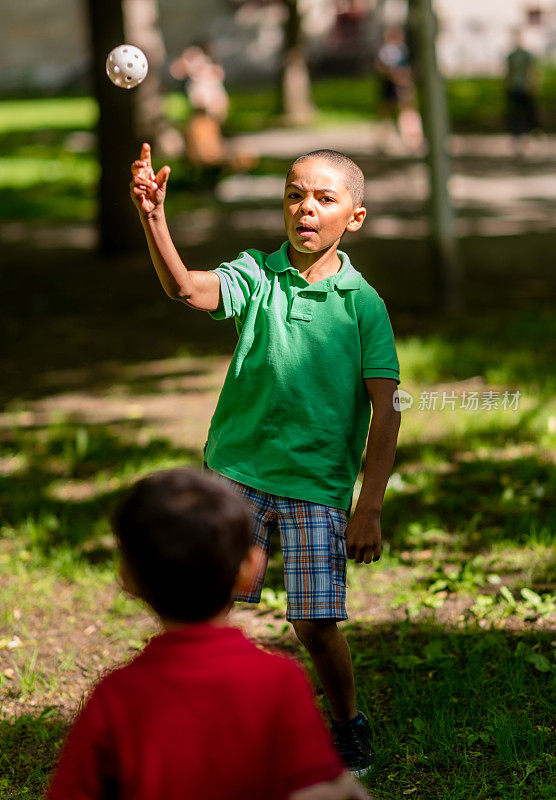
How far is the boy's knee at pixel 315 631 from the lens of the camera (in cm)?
286

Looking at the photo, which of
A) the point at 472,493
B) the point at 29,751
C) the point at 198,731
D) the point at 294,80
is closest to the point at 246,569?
the point at 198,731

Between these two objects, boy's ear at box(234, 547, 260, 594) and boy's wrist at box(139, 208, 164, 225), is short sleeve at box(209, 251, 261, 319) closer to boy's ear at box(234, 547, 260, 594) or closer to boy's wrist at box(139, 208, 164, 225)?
boy's wrist at box(139, 208, 164, 225)

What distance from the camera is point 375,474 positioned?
2779mm

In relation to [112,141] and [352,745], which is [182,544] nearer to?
[352,745]

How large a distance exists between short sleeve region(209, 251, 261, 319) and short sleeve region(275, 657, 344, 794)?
1341 mm

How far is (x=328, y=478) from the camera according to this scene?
285 centimetres

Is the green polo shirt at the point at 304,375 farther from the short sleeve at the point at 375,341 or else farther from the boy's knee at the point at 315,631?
the boy's knee at the point at 315,631

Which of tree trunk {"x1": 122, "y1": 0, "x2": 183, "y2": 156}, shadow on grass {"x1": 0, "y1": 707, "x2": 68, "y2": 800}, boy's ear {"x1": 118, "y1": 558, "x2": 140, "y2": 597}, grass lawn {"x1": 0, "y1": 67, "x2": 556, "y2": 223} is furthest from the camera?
tree trunk {"x1": 122, "y1": 0, "x2": 183, "y2": 156}

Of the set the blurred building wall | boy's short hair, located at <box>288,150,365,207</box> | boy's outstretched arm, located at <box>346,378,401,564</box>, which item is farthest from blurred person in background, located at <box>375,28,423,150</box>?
boy's outstretched arm, located at <box>346,378,401,564</box>

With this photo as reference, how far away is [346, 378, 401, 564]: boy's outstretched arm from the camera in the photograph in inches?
108

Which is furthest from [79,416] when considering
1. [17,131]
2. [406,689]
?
[17,131]

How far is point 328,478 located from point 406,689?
1001mm

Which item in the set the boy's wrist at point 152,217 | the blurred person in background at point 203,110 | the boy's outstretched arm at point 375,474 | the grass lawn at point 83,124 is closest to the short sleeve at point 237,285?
the boy's wrist at point 152,217

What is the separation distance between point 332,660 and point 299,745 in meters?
1.29
